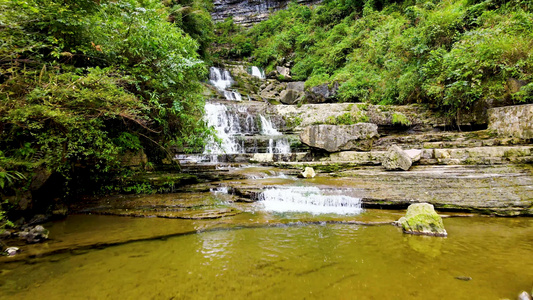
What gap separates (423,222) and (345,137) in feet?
17.3

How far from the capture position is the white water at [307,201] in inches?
213

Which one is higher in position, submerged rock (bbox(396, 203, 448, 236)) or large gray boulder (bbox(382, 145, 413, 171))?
large gray boulder (bbox(382, 145, 413, 171))

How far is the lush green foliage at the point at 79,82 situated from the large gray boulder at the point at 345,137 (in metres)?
4.69

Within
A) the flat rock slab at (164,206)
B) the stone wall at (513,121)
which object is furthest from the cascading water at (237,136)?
the stone wall at (513,121)

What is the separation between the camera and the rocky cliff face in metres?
36.0

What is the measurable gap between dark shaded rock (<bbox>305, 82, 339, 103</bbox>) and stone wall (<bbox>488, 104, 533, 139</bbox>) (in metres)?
10.5

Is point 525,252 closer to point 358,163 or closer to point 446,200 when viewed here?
point 446,200

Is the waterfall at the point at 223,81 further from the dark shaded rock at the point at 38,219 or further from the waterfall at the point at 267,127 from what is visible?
the dark shaded rock at the point at 38,219

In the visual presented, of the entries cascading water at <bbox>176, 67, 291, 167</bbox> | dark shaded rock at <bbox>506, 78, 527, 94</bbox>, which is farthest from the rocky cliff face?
dark shaded rock at <bbox>506, 78, 527, 94</bbox>

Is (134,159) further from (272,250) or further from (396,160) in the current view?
(396,160)

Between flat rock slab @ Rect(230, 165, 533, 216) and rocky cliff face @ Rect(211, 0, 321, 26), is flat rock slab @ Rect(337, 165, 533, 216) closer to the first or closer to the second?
flat rock slab @ Rect(230, 165, 533, 216)

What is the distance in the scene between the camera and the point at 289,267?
2.95 meters

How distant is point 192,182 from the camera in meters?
7.25

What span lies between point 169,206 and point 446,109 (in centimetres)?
1084
